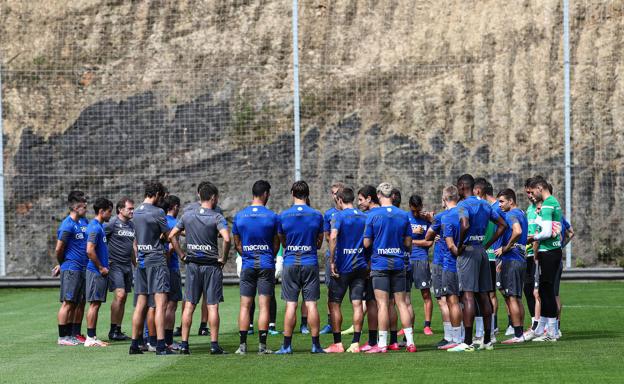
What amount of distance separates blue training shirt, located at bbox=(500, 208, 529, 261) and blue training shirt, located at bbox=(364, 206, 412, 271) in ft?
5.63

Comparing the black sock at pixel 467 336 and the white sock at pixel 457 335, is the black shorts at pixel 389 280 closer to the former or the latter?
the white sock at pixel 457 335

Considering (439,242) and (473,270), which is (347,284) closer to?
(473,270)

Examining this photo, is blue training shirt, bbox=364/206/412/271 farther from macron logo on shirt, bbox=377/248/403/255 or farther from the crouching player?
the crouching player

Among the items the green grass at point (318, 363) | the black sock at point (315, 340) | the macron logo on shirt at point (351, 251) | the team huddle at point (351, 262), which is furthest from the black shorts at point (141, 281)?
the macron logo on shirt at point (351, 251)

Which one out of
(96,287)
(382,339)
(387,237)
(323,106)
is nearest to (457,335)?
(382,339)

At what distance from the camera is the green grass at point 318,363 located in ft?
39.3

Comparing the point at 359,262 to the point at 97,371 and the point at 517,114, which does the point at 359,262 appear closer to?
the point at 97,371

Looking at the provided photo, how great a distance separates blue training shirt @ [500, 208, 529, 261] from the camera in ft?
51.7

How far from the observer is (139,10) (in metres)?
33.6

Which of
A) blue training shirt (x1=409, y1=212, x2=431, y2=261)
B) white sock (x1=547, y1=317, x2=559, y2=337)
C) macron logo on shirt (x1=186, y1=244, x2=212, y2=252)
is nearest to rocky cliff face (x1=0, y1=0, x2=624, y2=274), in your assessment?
blue training shirt (x1=409, y1=212, x2=431, y2=261)

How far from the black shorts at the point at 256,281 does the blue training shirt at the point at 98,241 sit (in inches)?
100

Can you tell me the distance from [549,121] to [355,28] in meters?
5.90

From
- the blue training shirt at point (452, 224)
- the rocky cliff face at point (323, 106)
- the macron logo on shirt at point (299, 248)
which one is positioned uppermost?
the rocky cliff face at point (323, 106)

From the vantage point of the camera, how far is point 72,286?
54.4 feet
